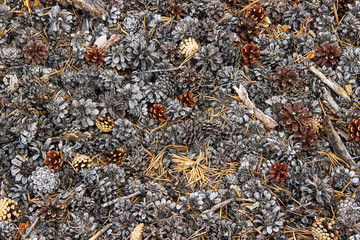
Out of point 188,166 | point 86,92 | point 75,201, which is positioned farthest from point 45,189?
point 188,166

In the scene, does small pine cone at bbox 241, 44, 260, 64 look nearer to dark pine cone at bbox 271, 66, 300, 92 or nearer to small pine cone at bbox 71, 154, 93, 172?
dark pine cone at bbox 271, 66, 300, 92

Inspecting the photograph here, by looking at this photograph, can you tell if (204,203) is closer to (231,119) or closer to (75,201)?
(231,119)

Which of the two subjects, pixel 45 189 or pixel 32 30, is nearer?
pixel 45 189

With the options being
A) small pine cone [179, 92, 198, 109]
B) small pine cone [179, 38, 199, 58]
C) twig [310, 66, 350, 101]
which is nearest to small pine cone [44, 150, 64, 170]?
small pine cone [179, 92, 198, 109]

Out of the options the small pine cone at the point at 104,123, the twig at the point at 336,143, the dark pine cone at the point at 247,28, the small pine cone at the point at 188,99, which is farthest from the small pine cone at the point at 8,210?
the twig at the point at 336,143

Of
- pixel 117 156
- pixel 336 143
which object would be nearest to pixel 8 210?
pixel 117 156

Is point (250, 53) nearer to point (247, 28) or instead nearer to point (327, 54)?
point (247, 28)
